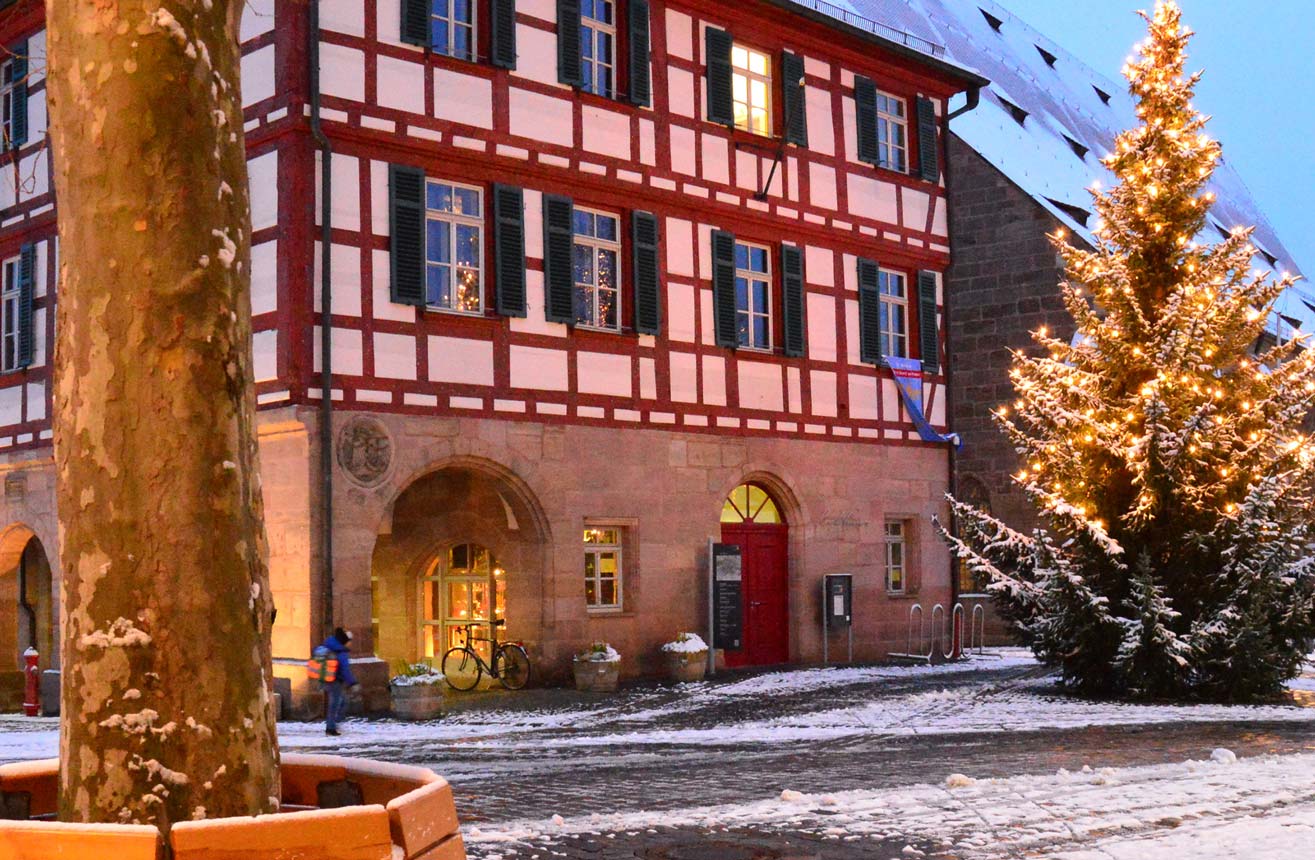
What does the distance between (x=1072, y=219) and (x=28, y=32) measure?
57.3ft

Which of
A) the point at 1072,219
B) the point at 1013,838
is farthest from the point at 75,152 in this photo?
the point at 1072,219

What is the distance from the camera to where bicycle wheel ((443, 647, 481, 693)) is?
19625 mm

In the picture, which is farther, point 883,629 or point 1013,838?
point 883,629

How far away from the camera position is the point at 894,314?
80.6 feet

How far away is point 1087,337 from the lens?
1823 centimetres

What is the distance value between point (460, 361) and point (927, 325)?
30.2 ft

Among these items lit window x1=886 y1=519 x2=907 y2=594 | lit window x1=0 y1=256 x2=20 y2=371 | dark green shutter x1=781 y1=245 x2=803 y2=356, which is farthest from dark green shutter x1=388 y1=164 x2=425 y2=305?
lit window x1=886 y1=519 x2=907 y2=594

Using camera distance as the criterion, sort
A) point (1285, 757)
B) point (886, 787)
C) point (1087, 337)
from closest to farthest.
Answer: point (886, 787) → point (1285, 757) → point (1087, 337)

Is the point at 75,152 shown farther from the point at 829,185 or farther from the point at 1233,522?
the point at 829,185

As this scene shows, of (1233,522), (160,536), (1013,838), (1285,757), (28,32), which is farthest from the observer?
(28,32)

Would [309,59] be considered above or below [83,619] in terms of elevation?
above

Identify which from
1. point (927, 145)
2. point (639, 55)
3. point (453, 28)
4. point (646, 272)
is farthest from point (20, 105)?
point (927, 145)

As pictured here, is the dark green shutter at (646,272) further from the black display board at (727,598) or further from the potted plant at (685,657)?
the potted plant at (685,657)

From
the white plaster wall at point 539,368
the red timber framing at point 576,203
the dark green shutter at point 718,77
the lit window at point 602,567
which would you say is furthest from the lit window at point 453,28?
the lit window at point 602,567
